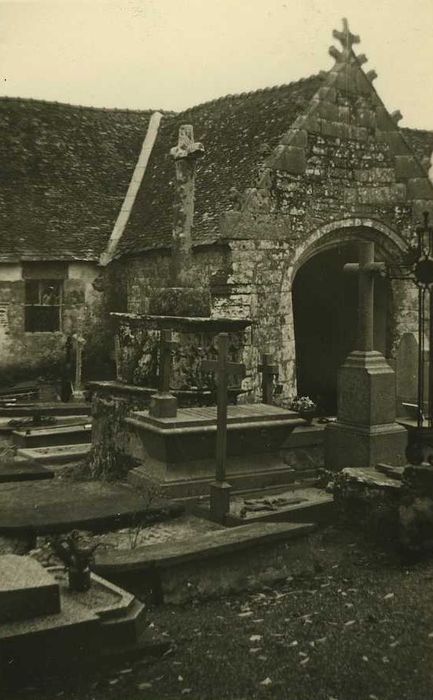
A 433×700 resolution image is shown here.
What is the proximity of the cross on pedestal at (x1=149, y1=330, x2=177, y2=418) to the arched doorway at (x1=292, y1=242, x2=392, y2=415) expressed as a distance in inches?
344

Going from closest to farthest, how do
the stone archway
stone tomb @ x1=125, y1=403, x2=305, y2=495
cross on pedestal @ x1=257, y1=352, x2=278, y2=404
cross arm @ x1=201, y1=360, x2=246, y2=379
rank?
cross arm @ x1=201, y1=360, x2=246, y2=379 < stone tomb @ x1=125, y1=403, x2=305, y2=495 < cross on pedestal @ x1=257, y1=352, x2=278, y2=404 < the stone archway

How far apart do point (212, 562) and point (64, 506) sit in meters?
1.63

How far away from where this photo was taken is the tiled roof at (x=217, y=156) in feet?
48.2

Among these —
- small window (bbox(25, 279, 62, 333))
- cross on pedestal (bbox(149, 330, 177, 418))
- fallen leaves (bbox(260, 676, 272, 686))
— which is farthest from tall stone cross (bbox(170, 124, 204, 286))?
small window (bbox(25, 279, 62, 333))

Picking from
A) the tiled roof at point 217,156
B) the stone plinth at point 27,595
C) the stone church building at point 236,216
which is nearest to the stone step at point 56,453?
the stone church building at point 236,216

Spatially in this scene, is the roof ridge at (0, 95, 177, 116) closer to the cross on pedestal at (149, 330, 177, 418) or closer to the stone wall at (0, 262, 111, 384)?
the stone wall at (0, 262, 111, 384)

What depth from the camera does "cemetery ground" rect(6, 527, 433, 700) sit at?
14.3ft

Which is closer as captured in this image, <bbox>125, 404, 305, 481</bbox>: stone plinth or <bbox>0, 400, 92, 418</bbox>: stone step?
<bbox>125, 404, 305, 481</bbox>: stone plinth

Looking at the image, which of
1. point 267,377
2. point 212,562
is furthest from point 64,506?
point 267,377

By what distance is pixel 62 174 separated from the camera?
18875mm

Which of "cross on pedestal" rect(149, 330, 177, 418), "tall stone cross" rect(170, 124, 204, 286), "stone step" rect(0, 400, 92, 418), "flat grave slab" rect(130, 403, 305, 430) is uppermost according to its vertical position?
"tall stone cross" rect(170, 124, 204, 286)

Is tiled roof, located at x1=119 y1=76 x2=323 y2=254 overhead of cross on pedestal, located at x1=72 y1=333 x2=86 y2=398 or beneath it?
overhead

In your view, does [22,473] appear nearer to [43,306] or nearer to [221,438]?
[221,438]

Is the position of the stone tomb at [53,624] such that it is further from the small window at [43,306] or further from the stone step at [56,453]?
the small window at [43,306]
